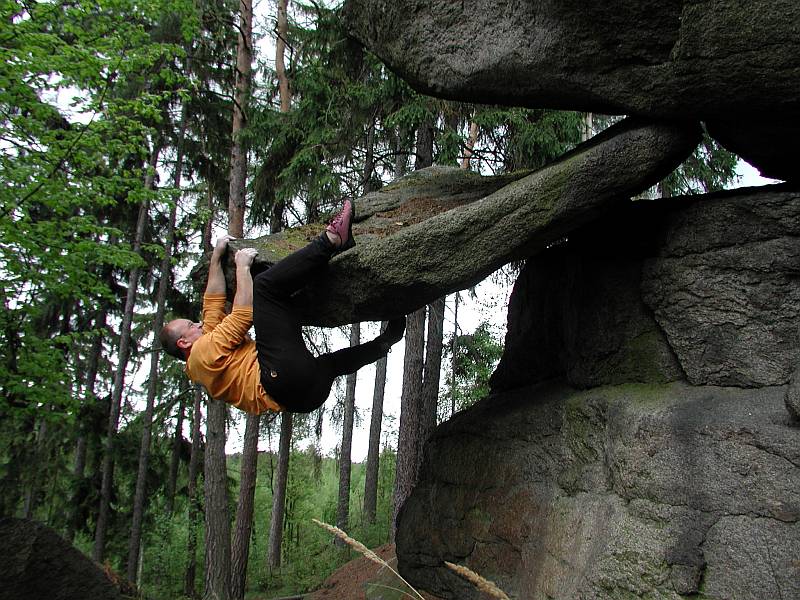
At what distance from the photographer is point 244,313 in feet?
15.6

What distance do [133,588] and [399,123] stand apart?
25.5ft

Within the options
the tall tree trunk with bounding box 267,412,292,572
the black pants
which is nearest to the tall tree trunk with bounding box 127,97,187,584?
the tall tree trunk with bounding box 267,412,292,572

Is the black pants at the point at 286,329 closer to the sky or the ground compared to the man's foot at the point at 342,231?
closer to the ground

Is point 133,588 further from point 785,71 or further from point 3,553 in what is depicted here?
point 785,71

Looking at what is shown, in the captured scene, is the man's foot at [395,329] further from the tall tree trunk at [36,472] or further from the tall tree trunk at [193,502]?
the tall tree trunk at [193,502]

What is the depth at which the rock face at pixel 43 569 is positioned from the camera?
5.68 meters

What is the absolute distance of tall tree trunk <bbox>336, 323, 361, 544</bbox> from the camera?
13836mm

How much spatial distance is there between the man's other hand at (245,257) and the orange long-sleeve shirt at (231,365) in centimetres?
34

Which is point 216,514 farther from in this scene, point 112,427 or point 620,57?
point 620,57

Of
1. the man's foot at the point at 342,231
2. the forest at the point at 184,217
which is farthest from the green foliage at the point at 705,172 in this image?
the man's foot at the point at 342,231

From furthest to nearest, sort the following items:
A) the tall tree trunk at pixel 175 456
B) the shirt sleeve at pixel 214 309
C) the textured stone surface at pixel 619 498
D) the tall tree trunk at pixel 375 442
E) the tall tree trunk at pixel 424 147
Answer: the tall tree trunk at pixel 375 442
the tall tree trunk at pixel 175 456
the tall tree trunk at pixel 424 147
the shirt sleeve at pixel 214 309
the textured stone surface at pixel 619 498

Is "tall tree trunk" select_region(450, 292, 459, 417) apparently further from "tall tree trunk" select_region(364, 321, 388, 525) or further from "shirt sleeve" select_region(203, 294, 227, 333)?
"shirt sleeve" select_region(203, 294, 227, 333)

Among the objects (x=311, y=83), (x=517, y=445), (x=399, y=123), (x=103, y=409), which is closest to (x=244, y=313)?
(x=517, y=445)

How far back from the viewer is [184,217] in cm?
1517
